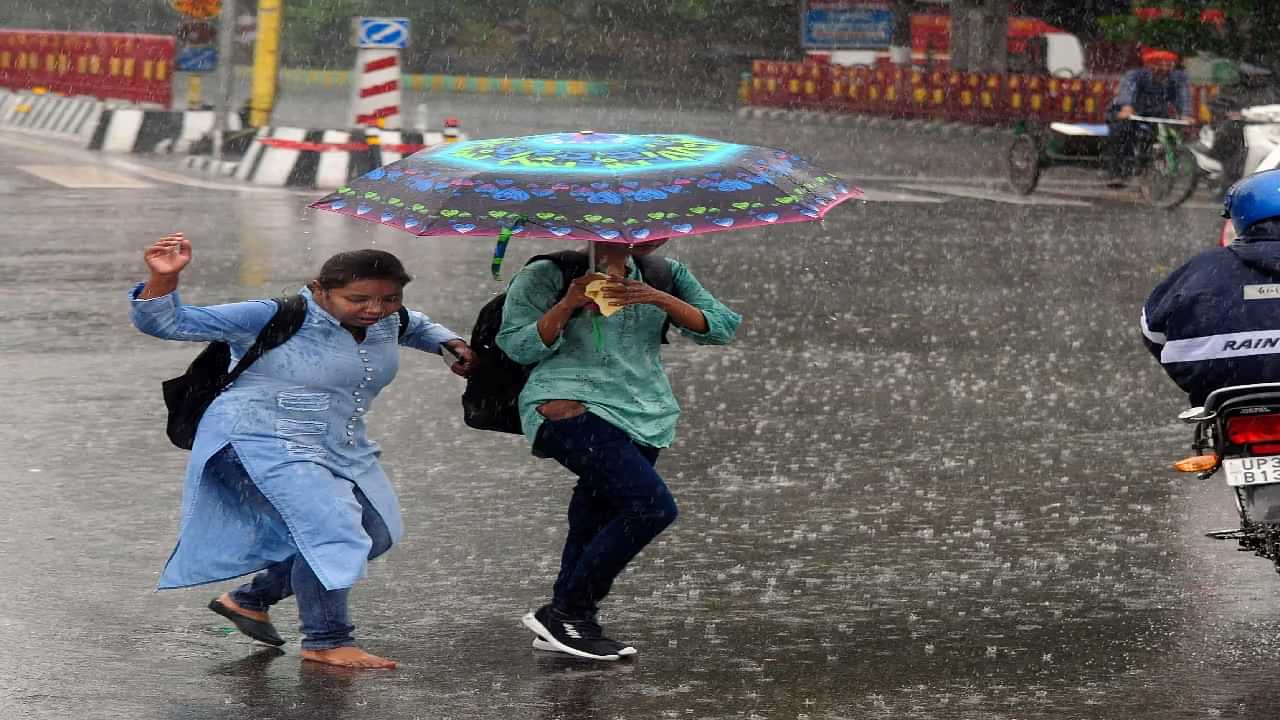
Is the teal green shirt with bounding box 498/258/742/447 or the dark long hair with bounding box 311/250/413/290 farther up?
the dark long hair with bounding box 311/250/413/290

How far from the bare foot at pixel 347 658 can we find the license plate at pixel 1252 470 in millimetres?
2275

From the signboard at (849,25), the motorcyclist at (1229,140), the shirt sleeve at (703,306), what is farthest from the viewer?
the signboard at (849,25)

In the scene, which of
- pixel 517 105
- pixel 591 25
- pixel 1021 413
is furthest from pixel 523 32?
pixel 1021 413

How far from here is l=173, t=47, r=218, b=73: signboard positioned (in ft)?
89.1

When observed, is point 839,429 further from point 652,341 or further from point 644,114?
point 644,114

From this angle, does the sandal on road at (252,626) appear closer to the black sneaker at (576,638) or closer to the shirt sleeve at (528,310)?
the black sneaker at (576,638)

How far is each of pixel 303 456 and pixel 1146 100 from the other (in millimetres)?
17119

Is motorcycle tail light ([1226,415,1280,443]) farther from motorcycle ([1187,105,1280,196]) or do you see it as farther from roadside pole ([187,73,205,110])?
roadside pole ([187,73,205,110])

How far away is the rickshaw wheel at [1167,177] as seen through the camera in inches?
822

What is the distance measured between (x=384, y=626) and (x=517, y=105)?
38.6 m

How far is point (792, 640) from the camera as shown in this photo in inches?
233

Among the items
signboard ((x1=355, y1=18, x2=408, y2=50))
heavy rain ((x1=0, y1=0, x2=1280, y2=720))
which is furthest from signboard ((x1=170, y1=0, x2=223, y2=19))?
signboard ((x1=355, y1=18, x2=408, y2=50))

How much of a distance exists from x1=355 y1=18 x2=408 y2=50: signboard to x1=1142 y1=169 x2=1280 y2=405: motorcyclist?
1703 cm

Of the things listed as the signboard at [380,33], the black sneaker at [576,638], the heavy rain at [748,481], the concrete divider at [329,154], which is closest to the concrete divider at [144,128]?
the heavy rain at [748,481]
